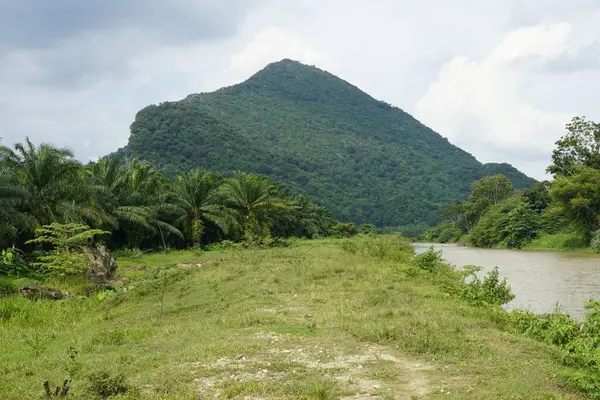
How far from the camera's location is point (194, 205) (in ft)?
→ 128

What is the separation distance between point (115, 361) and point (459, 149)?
559 ft

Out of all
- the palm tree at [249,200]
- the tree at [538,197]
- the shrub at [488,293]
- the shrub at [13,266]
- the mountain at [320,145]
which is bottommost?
the shrub at [13,266]

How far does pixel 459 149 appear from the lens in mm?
168125

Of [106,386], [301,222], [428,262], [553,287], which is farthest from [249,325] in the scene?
[301,222]

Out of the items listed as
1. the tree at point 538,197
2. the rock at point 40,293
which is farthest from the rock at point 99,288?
the tree at point 538,197

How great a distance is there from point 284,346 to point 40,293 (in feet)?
34.3

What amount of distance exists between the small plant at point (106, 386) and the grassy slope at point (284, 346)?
285mm

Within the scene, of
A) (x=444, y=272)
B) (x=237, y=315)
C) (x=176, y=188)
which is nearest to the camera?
(x=237, y=315)

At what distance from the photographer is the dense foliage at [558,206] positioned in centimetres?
4366

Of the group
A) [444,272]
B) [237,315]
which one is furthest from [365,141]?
[237,315]

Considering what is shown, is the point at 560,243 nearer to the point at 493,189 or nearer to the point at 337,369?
the point at 493,189

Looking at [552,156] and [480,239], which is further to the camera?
[480,239]

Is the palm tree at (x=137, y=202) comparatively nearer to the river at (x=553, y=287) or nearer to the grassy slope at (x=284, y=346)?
the grassy slope at (x=284, y=346)

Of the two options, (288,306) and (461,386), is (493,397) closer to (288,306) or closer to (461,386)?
(461,386)
